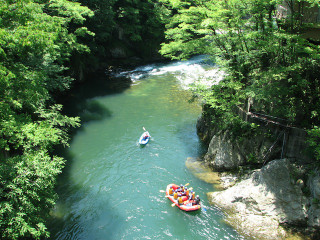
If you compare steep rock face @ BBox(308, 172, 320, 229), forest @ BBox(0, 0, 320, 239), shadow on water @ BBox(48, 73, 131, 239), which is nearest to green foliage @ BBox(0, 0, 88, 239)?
forest @ BBox(0, 0, 320, 239)

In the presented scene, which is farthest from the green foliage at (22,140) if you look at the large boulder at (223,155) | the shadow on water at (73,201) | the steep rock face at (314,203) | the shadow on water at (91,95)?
the steep rock face at (314,203)

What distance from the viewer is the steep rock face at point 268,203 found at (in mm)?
10445

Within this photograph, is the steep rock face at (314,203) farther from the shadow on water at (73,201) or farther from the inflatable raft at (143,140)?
the inflatable raft at (143,140)

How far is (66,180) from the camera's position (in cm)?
1430

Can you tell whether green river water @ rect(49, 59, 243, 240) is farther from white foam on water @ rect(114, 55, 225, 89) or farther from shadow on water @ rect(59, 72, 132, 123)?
white foam on water @ rect(114, 55, 225, 89)

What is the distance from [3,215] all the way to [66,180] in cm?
639

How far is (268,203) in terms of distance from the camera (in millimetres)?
11039

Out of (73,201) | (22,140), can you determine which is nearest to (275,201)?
(73,201)

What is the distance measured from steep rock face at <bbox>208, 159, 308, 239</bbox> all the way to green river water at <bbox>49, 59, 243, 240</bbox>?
84 cm

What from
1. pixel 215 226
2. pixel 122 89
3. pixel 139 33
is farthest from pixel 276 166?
pixel 139 33

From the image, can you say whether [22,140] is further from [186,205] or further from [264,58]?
[264,58]

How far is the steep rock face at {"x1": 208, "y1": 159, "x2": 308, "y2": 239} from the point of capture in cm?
1045

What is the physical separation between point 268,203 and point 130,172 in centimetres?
783

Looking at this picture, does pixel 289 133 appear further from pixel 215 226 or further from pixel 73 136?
pixel 73 136
